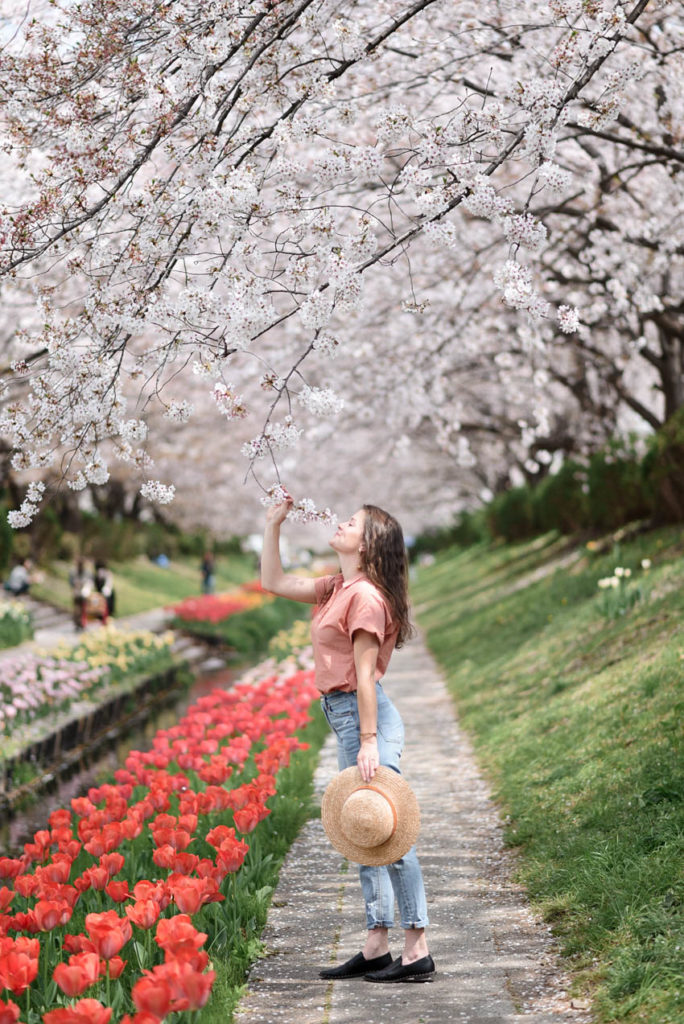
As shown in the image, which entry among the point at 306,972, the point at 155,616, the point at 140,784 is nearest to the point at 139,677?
the point at 140,784

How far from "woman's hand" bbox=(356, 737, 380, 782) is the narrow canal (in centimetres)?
407

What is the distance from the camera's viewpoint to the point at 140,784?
20.0ft

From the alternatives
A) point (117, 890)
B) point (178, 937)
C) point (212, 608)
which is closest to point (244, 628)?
point (212, 608)

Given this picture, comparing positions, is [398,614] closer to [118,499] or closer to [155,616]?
[155,616]

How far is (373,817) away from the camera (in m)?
3.63

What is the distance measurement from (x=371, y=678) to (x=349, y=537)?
57cm

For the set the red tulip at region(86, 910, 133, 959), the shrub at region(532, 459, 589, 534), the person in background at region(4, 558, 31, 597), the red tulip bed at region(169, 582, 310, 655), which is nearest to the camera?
the red tulip at region(86, 910, 133, 959)

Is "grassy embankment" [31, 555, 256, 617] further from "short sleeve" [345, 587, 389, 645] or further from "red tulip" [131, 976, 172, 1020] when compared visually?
"red tulip" [131, 976, 172, 1020]

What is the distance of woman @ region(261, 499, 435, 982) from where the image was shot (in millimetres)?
3832

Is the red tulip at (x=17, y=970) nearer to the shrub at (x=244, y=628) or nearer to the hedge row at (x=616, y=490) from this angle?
the hedge row at (x=616, y=490)

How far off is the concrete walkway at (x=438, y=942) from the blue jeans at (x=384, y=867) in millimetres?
248

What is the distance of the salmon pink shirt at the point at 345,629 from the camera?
153 inches

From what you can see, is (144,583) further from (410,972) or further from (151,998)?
(151,998)

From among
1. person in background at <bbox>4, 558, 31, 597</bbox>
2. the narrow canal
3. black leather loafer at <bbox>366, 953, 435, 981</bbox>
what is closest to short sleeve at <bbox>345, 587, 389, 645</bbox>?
black leather loafer at <bbox>366, 953, 435, 981</bbox>
